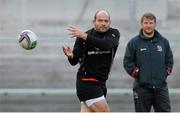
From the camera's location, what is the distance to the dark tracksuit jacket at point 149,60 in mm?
6367

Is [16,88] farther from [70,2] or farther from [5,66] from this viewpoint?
[70,2]

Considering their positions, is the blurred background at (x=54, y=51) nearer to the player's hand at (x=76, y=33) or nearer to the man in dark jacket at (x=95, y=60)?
the man in dark jacket at (x=95, y=60)

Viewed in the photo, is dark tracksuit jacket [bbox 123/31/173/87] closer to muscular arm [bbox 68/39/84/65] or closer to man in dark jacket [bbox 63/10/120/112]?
man in dark jacket [bbox 63/10/120/112]

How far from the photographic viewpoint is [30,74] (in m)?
8.00

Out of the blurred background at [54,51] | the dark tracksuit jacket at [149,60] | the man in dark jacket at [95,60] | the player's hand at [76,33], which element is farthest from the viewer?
the blurred background at [54,51]

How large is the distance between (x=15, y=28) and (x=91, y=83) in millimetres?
2276

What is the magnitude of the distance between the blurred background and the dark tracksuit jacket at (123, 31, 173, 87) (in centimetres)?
146

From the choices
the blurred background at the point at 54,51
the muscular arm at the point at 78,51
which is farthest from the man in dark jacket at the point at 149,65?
the blurred background at the point at 54,51

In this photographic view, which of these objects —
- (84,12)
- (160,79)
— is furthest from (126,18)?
(160,79)

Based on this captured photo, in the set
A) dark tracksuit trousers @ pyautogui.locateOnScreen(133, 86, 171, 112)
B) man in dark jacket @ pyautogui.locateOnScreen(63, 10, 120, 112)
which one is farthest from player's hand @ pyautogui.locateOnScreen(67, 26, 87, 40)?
dark tracksuit trousers @ pyautogui.locateOnScreen(133, 86, 171, 112)

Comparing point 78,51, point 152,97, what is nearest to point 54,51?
point 152,97

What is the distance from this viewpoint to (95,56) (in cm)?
600

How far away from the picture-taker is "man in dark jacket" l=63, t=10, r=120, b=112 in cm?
595

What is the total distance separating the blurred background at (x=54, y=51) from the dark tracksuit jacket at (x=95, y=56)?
6.04 ft
